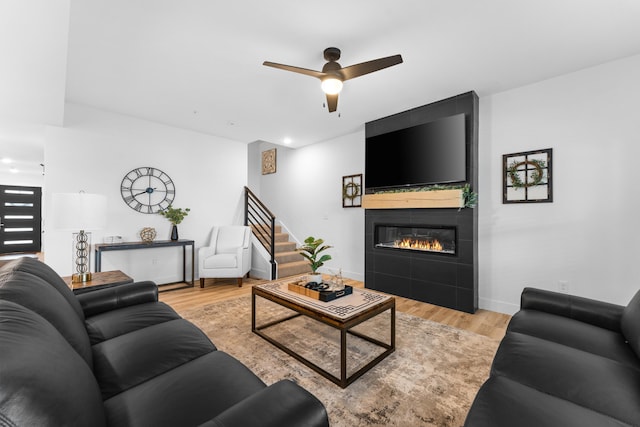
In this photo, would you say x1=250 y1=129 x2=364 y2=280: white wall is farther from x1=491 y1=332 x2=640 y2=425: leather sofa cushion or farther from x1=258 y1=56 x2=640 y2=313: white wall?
x1=491 y1=332 x2=640 y2=425: leather sofa cushion

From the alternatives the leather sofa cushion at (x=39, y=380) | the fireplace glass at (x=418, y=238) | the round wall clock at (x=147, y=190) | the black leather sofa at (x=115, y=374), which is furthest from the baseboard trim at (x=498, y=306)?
the round wall clock at (x=147, y=190)

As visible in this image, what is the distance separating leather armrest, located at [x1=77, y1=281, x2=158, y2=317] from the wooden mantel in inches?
120

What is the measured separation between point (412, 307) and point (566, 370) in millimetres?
2337

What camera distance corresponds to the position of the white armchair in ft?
14.4

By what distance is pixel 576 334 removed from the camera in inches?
62.9

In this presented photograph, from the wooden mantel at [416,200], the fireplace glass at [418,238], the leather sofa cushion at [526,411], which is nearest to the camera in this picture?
the leather sofa cushion at [526,411]

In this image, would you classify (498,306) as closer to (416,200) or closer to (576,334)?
(416,200)

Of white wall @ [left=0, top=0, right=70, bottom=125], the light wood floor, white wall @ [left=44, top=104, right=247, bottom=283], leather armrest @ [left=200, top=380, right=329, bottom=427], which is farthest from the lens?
white wall @ [left=44, top=104, right=247, bottom=283]

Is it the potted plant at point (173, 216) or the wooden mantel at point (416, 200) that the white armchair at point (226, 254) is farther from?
the wooden mantel at point (416, 200)

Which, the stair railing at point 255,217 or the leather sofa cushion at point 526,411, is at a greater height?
the stair railing at point 255,217

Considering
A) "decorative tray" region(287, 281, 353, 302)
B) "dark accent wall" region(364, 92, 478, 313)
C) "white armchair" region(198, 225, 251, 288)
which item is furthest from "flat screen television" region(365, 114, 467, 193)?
"white armchair" region(198, 225, 251, 288)

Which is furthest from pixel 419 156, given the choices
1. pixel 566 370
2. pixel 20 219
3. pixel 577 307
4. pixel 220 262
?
pixel 20 219

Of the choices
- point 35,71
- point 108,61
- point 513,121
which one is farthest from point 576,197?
point 35,71

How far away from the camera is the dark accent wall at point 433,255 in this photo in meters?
3.40
